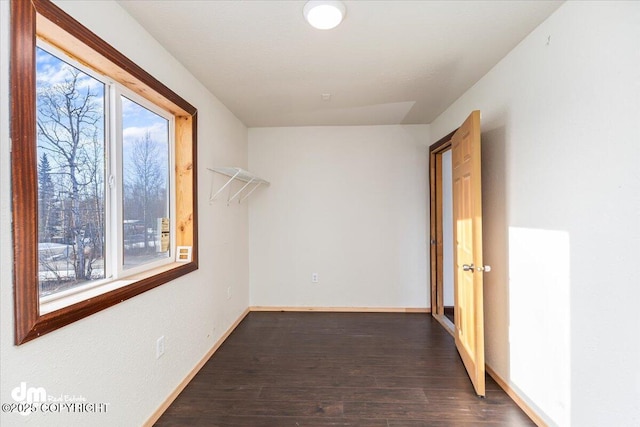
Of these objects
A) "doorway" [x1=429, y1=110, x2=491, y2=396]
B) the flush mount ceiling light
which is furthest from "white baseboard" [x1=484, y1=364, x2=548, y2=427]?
the flush mount ceiling light

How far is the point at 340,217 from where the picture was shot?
3.68 meters

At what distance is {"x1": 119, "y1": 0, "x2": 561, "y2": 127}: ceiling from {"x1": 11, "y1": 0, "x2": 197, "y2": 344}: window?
38cm

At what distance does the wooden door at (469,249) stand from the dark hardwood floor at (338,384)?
201mm

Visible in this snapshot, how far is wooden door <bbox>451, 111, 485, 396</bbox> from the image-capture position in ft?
6.51

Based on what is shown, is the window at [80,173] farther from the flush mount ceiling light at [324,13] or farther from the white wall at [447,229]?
the white wall at [447,229]

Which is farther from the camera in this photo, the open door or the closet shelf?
the closet shelf

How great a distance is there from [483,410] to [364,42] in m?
2.48

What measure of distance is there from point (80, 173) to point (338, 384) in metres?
2.08

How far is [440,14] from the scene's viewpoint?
1565 mm

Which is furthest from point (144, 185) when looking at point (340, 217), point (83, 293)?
point (340, 217)

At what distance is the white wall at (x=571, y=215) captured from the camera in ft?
4.00

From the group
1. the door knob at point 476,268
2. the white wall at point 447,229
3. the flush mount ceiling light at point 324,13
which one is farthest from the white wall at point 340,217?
the flush mount ceiling light at point 324,13

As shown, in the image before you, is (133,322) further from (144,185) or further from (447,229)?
(447,229)

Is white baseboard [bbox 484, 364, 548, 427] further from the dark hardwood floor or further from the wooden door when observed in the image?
the wooden door
